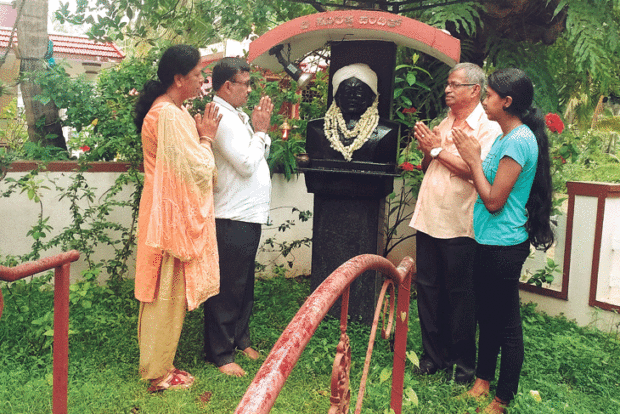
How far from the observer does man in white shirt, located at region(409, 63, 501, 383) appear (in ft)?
10.2

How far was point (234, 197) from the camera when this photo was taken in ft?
10.5

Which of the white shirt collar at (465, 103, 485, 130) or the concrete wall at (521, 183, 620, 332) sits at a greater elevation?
the white shirt collar at (465, 103, 485, 130)

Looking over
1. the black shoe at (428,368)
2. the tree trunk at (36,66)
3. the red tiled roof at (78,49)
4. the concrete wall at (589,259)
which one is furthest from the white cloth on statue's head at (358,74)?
the red tiled roof at (78,49)

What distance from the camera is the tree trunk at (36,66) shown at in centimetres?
493

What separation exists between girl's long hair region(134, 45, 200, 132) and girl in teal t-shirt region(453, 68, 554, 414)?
143 cm

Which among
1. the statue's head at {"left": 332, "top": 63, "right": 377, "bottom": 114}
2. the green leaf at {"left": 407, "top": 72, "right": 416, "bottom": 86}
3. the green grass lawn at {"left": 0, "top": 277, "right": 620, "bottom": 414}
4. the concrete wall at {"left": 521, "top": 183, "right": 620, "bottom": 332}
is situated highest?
the green leaf at {"left": 407, "top": 72, "right": 416, "bottom": 86}

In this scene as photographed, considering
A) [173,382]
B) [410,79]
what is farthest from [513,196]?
[410,79]

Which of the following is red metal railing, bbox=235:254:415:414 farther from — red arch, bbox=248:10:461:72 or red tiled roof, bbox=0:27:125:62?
red tiled roof, bbox=0:27:125:62

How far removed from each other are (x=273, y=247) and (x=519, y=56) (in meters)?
2.91

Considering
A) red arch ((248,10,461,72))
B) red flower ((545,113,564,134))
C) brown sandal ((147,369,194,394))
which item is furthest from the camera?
red flower ((545,113,564,134))

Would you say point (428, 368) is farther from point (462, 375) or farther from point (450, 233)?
point (450, 233)

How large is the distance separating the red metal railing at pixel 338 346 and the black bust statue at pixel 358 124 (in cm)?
170

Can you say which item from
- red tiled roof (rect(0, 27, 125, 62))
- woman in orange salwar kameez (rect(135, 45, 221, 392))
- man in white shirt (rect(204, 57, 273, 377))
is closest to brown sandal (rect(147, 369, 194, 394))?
woman in orange salwar kameez (rect(135, 45, 221, 392))

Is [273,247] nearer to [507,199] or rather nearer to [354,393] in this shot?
[354,393]
